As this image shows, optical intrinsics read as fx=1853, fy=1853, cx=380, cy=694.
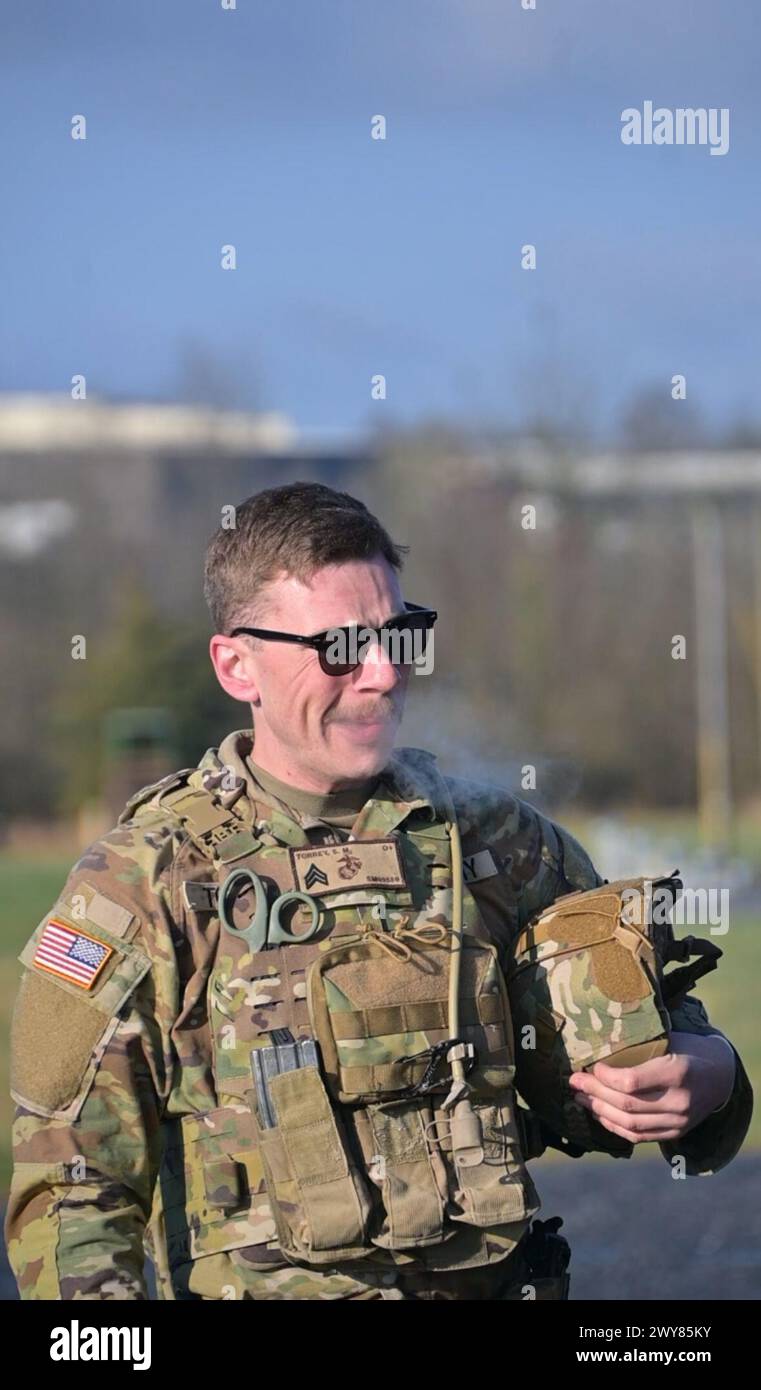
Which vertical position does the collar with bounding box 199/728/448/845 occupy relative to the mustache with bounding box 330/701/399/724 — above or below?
below

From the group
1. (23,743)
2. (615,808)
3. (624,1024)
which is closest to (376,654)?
(624,1024)

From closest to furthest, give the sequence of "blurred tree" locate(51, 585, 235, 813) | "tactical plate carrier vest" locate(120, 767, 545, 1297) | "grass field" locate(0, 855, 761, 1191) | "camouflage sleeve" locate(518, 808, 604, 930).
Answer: "tactical plate carrier vest" locate(120, 767, 545, 1297) < "camouflage sleeve" locate(518, 808, 604, 930) < "grass field" locate(0, 855, 761, 1191) < "blurred tree" locate(51, 585, 235, 813)

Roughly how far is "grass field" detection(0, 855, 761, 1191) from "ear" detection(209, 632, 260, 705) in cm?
658

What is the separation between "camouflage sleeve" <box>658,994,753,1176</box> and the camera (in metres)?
3.49

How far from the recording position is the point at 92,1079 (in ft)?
9.91

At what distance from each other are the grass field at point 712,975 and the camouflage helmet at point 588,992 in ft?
21.4

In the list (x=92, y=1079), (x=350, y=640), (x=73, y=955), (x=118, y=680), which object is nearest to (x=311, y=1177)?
(x=92, y=1079)

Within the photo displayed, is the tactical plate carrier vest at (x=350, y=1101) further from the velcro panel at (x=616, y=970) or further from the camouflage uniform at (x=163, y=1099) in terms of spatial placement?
the velcro panel at (x=616, y=970)

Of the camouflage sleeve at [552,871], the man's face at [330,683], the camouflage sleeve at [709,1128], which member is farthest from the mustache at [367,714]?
the camouflage sleeve at [709,1128]

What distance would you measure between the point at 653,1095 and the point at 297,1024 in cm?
64

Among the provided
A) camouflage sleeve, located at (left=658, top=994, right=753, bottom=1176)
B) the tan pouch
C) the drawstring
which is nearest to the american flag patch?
the tan pouch

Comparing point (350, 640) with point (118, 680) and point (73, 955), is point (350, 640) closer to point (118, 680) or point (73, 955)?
point (73, 955)

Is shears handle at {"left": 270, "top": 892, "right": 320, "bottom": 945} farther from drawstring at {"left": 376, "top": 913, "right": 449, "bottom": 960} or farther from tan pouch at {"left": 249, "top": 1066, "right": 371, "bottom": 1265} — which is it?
tan pouch at {"left": 249, "top": 1066, "right": 371, "bottom": 1265}

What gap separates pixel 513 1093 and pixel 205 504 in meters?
43.5
